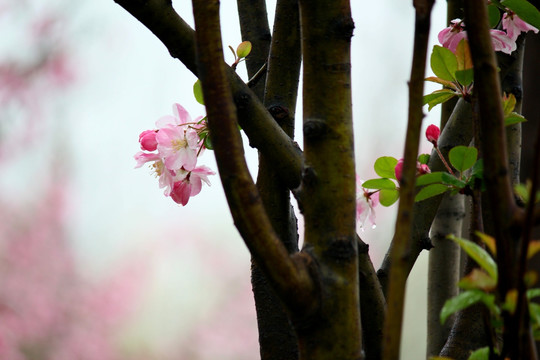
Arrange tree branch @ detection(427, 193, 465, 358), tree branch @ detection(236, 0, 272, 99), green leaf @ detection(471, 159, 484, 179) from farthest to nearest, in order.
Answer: tree branch @ detection(427, 193, 465, 358)
tree branch @ detection(236, 0, 272, 99)
green leaf @ detection(471, 159, 484, 179)

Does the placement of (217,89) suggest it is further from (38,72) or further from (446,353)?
(38,72)

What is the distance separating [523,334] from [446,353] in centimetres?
31

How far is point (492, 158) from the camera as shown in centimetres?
25

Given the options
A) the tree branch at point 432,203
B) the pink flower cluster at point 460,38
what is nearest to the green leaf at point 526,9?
the pink flower cluster at point 460,38

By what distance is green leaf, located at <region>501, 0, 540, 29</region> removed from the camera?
0.42m

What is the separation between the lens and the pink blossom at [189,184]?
1.68 feet

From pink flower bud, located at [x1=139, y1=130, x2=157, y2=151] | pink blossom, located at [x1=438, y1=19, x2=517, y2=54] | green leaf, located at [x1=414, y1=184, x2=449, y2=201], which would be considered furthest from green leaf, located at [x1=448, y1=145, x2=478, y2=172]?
pink flower bud, located at [x1=139, y1=130, x2=157, y2=151]

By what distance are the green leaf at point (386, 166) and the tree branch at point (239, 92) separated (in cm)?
7

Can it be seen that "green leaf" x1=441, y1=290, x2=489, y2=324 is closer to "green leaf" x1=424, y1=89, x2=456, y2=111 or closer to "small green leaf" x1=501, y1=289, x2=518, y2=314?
"small green leaf" x1=501, y1=289, x2=518, y2=314

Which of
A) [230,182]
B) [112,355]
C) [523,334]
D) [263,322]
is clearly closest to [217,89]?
[230,182]

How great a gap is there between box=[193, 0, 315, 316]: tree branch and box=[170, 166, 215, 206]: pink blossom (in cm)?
24

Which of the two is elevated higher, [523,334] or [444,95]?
[444,95]

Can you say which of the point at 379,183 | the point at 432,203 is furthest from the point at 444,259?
the point at 379,183

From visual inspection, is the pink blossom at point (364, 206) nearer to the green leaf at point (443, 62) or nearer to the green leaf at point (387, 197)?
the green leaf at point (387, 197)
